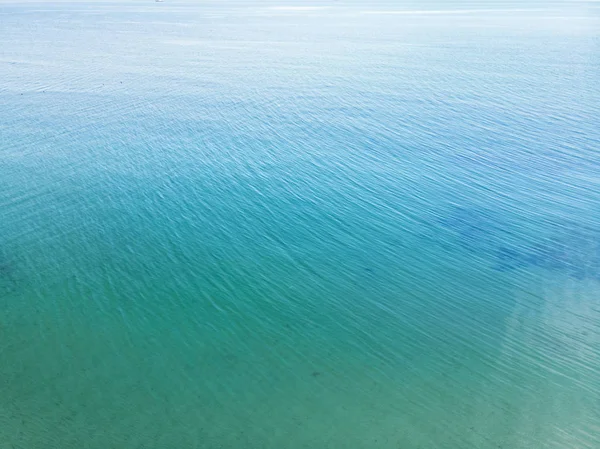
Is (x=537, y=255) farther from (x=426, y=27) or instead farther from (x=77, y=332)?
(x=426, y=27)

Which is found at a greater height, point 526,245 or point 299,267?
point 526,245

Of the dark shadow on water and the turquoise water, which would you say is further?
the dark shadow on water

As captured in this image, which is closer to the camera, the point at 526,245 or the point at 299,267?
the point at 299,267

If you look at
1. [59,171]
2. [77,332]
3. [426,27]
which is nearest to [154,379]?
[77,332]

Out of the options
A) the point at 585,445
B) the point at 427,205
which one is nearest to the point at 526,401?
the point at 585,445

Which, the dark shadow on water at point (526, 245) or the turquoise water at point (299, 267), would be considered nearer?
the turquoise water at point (299, 267)

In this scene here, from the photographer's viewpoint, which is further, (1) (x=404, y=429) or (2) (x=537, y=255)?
(2) (x=537, y=255)

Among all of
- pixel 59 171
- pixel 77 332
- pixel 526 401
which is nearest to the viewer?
pixel 526 401

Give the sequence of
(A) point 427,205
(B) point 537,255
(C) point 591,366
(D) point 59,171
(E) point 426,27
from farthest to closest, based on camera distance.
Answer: (E) point 426,27, (D) point 59,171, (A) point 427,205, (B) point 537,255, (C) point 591,366
